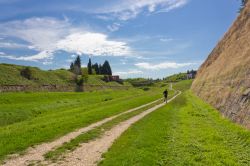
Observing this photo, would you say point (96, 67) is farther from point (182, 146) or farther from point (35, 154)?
point (35, 154)

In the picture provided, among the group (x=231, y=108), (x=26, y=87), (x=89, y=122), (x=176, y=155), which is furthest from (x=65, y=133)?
(x=26, y=87)

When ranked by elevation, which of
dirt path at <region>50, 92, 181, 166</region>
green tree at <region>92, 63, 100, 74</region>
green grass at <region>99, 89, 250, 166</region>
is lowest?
dirt path at <region>50, 92, 181, 166</region>

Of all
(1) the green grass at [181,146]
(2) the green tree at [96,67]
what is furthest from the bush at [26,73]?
(2) the green tree at [96,67]

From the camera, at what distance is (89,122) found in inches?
963

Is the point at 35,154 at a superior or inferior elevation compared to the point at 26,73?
inferior

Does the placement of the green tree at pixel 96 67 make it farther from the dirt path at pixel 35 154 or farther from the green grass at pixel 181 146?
the dirt path at pixel 35 154

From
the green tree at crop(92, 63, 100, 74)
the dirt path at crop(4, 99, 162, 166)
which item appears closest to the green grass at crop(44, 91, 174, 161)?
the dirt path at crop(4, 99, 162, 166)

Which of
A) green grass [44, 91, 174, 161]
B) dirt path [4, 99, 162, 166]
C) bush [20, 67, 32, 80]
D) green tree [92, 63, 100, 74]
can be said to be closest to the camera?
dirt path [4, 99, 162, 166]

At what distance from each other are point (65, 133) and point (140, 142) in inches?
232

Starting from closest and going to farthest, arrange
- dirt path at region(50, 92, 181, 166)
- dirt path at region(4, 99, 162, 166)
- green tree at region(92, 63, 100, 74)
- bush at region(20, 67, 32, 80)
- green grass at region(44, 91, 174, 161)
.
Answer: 1. dirt path at region(4, 99, 162, 166)
2. dirt path at region(50, 92, 181, 166)
3. green grass at region(44, 91, 174, 161)
4. bush at region(20, 67, 32, 80)
5. green tree at region(92, 63, 100, 74)

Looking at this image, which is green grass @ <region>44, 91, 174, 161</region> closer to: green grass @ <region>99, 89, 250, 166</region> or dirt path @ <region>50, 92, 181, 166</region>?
dirt path @ <region>50, 92, 181, 166</region>

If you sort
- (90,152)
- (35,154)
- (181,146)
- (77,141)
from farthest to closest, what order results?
(77,141) → (181,146) → (90,152) → (35,154)

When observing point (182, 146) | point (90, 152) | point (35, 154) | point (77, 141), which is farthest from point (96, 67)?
point (35, 154)

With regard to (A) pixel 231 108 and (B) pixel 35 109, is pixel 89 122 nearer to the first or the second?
(A) pixel 231 108
